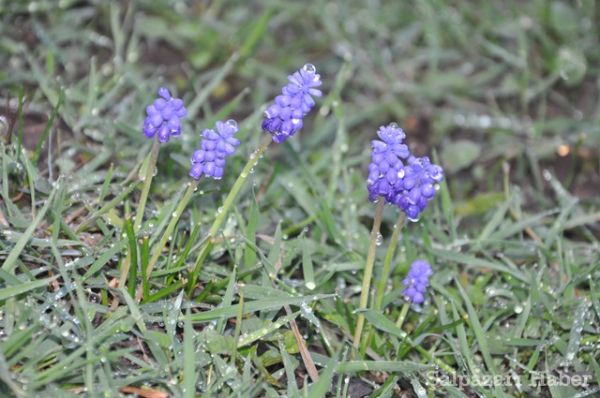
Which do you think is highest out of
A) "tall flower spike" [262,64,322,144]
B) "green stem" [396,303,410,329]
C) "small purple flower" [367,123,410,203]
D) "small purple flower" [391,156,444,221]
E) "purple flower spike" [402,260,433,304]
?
"tall flower spike" [262,64,322,144]

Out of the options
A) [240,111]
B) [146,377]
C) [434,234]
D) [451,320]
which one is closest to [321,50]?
[240,111]

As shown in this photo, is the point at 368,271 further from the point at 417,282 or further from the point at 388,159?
the point at 388,159

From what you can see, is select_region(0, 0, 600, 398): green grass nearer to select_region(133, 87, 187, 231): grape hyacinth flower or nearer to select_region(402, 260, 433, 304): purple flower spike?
select_region(402, 260, 433, 304): purple flower spike

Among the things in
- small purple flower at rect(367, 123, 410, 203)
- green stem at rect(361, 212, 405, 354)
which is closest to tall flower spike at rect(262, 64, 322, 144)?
small purple flower at rect(367, 123, 410, 203)

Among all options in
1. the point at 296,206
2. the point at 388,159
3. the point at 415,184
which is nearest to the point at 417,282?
the point at 415,184

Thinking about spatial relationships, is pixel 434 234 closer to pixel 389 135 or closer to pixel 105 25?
pixel 389 135
